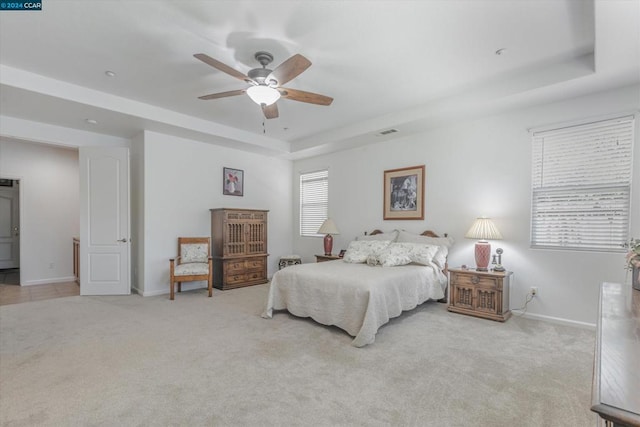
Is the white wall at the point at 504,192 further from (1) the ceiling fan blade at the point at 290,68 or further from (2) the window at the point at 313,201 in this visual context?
(1) the ceiling fan blade at the point at 290,68

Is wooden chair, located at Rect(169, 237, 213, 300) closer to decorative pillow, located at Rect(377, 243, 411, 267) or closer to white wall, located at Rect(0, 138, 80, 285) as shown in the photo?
decorative pillow, located at Rect(377, 243, 411, 267)

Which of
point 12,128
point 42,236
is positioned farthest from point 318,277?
point 42,236

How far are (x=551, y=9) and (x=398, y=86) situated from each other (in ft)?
5.14

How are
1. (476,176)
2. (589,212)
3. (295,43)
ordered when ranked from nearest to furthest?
(295,43), (589,212), (476,176)

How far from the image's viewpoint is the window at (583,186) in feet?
10.8

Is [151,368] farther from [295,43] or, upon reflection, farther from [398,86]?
[398,86]

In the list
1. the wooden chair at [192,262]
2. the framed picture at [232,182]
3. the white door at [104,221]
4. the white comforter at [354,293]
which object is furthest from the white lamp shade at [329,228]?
the white door at [104,221]

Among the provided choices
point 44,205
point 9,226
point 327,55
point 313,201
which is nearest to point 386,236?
point 313,201

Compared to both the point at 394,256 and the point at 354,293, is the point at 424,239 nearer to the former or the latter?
the point at 394,256

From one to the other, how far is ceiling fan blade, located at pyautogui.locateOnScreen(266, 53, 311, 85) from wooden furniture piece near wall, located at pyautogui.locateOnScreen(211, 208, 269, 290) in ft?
10.2

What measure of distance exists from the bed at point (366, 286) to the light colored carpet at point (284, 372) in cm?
18

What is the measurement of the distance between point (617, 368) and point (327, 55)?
9.95 ft

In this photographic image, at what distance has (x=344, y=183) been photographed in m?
5.91

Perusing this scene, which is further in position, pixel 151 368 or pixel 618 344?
pixel 151 368
